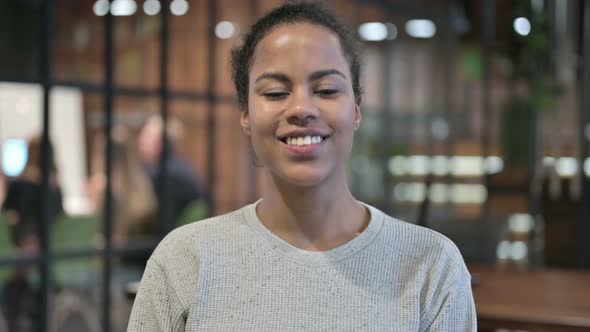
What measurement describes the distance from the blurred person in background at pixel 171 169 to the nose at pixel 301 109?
11.6 feet

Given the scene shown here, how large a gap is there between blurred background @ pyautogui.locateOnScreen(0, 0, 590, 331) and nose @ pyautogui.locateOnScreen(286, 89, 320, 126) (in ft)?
4.08

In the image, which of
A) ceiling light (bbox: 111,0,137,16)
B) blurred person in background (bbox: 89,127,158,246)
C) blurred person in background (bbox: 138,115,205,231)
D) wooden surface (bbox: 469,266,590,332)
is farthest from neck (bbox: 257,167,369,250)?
blurred person in background (bbox: 138,115,205,231)

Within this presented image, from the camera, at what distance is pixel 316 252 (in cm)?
135

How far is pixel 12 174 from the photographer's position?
3.93 m

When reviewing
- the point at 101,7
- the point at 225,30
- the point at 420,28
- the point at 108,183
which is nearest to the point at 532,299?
the point at 108,183

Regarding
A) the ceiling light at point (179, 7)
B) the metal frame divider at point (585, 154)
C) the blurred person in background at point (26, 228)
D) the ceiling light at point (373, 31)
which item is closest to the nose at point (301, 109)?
the blurred person in background at point (26, 228)

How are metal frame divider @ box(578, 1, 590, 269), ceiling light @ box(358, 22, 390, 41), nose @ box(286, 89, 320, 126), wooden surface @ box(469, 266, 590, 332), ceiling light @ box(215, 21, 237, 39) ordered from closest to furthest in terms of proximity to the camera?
nose @ box(286, 89, 320, 126) < wooden surface @ box(469, 266, 590, 332) < metal frame divider @ box(578, 1, 590, 269) < ceiling light @ box(215, 21, 237, 39) < ceiling light @ box(358, 22, 390, 41)

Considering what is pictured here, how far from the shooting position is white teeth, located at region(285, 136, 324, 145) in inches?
51.2

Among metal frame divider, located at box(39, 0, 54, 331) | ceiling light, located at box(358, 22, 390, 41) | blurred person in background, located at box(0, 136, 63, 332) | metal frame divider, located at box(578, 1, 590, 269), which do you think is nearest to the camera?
blurred person in background, located at box(0, 136, 63, 332)

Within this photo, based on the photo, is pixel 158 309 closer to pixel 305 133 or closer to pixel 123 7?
pixel 305 133

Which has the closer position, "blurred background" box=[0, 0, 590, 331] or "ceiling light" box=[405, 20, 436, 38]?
"blurred background" box=[0, 0, 590, 331]

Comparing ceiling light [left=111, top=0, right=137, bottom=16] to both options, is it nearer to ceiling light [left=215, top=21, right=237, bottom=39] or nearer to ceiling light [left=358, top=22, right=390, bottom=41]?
ceiling light [left=215, top=21, right=237, bottom=39]

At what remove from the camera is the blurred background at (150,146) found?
399cm

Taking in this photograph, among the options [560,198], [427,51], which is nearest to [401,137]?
[427,51]
